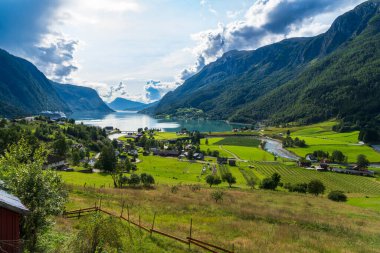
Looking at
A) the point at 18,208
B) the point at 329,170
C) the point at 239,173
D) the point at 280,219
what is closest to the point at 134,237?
the point at 18,208

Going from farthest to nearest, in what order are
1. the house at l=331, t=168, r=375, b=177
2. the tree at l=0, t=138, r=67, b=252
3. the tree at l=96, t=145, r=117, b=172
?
the house at l=331, t=168, r=375, b=177, the tree at l=96, t=145, r=117, b=172, the tree at l=0, t=138, r=67, b=252

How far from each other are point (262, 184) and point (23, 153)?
7391 cm

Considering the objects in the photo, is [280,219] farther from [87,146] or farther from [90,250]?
[87,146]

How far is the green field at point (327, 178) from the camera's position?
10036cm

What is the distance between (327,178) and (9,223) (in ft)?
396

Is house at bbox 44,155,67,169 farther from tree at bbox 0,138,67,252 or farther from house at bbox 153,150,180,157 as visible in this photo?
tree at bbox 0,138,67,252

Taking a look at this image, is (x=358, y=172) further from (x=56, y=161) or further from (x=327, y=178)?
(x=56, y=161)

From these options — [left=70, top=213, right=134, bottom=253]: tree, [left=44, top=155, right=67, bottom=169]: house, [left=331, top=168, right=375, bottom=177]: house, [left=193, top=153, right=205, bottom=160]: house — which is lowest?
[left=331, top=168, right=375, bottom=177]: house

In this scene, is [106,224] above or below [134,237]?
above

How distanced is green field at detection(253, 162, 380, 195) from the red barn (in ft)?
319

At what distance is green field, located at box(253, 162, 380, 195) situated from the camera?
100363 millimetres

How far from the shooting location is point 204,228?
2764cm

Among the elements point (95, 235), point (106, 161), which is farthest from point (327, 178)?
point (95, 235)

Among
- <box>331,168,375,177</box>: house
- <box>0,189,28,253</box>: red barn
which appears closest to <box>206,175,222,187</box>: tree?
<box>0,189,28,253</box>: red barn
